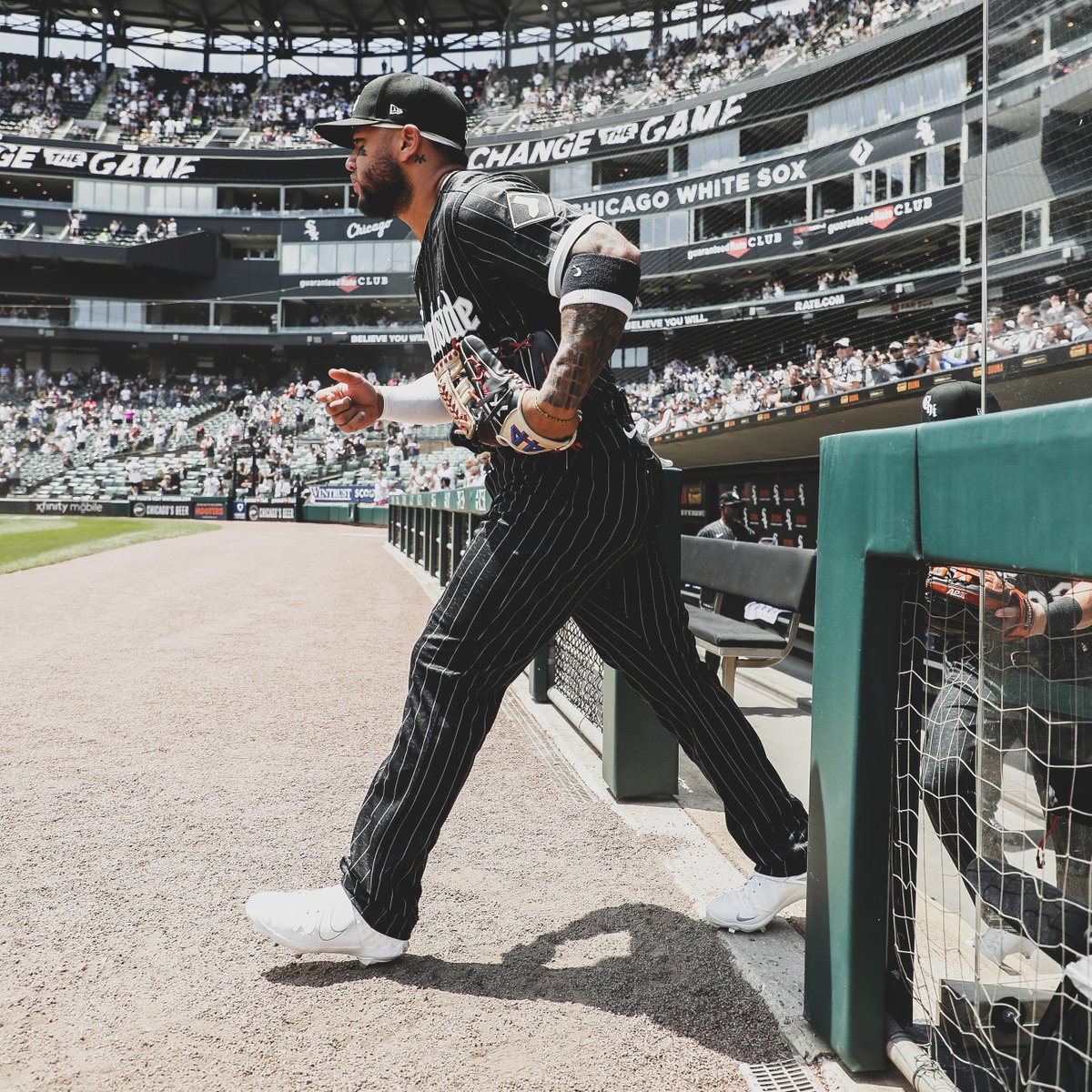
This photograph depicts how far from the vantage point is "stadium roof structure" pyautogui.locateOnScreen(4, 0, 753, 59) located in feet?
164

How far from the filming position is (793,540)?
9984 mm

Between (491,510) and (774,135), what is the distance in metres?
37.4

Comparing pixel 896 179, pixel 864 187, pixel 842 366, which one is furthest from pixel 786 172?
pixel 842 366

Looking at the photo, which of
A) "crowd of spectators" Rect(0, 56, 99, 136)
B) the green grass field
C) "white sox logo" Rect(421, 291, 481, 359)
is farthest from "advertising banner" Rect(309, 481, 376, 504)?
"white sox logo" Rect(421, 291, 481, 359)

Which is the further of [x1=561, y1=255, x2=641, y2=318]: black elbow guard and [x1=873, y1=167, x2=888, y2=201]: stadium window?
[x1=873, y1=167, x2=888, y2=201]: stadium window

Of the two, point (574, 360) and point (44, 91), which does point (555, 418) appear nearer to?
point (574, 360)

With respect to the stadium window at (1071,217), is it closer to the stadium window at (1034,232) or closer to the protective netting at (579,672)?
the stadium window at (1034,232)

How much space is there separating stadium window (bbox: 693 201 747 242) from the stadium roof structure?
57.1 ft

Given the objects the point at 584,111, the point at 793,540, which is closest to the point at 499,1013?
the point at 793,540

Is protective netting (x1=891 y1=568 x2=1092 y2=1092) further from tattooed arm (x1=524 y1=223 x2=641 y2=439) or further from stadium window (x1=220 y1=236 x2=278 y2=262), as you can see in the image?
stadium window (x1=220 y1=236 x2=278 y2=262)

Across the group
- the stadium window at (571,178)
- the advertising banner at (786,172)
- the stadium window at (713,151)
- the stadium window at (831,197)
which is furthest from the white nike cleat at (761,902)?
the stadium window at (571,178)

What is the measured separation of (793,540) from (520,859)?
7.95 metres

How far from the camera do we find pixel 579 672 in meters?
4.22

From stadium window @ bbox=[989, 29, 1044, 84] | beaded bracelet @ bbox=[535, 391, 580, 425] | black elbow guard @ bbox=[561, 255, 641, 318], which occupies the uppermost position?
stadium window @ bbox=[989, 29, 1044, 84]
